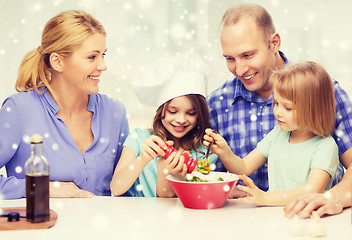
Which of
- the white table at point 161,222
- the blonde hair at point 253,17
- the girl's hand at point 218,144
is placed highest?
the blonde hair at point 253,17

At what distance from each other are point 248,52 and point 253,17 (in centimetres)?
17

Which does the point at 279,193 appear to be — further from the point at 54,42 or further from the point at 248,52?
the point at 54,42

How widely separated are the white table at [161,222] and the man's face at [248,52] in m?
0.57

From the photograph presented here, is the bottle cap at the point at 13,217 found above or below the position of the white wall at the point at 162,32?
below

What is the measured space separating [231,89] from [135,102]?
3.56 feet

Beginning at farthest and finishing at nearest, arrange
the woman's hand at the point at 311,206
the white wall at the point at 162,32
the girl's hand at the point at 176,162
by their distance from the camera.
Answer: the white wall at the point at 162,32 → the girl's hand at the point at 176,162 → the woman's hand at the point at 311,206

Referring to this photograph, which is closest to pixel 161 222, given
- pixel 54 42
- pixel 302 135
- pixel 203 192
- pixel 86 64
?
pixel 203 192

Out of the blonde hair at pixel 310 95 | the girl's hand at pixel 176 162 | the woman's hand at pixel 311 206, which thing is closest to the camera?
the woman's hand at pixel 311 206

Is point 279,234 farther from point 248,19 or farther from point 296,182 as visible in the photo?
point 248,19

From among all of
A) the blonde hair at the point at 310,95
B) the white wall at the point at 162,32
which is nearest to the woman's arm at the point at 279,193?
the blonde hair at the point at 310,95

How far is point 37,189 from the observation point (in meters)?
1.14

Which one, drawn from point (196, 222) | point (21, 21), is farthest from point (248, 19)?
point (21, 21)

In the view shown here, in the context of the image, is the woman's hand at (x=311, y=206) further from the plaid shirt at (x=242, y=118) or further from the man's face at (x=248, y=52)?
Result: the man's face at (x=248, y=52)

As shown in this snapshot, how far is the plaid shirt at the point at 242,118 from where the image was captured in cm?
187
